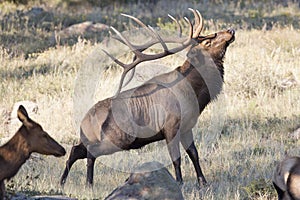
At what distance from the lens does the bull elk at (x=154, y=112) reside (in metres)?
9.55

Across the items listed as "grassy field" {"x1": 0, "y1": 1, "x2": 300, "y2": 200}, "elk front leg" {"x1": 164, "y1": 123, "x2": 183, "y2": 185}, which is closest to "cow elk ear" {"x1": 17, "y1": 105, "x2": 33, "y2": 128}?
"grassy field" {"x1": 0, "y1": 1, "x2": 300, "y2": 200}

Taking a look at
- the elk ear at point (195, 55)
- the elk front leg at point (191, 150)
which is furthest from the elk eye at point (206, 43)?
the elk front leg at point (191, 150)

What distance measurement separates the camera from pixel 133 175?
7.65 meters

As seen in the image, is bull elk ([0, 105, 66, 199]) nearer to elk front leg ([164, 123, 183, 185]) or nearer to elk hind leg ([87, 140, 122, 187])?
elk hind leg ([87, 140, 122, 187])

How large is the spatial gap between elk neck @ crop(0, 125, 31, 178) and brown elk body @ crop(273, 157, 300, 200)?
101 inches

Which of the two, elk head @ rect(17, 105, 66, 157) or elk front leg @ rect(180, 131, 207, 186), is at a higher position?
elk head @ rect(17, 105, 66, 157)

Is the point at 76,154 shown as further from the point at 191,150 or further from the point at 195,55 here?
the point at 195,55

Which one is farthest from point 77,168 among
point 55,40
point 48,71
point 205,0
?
point 205,0

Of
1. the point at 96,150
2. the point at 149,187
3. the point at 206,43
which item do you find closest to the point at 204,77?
the point at 206,43

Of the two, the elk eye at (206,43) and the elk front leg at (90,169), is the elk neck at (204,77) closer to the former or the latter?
the elk eye at (206,43)

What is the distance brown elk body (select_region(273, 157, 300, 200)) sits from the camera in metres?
7.68

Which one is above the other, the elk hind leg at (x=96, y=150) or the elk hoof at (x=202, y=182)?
the elk hind leg at (x=96, y=150)

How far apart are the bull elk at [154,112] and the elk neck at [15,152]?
2.82 metres

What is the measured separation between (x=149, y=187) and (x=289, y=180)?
1.38 metres
